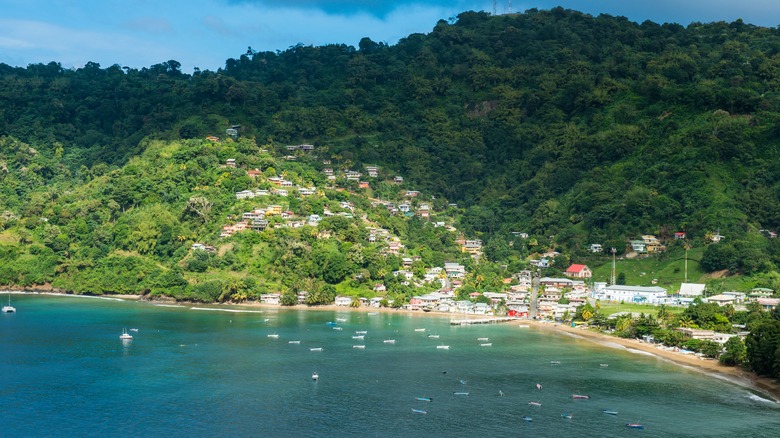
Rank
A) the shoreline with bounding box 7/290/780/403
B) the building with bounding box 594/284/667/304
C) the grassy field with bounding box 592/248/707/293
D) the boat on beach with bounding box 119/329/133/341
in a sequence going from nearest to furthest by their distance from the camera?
the shoreline with bounding box 7/290/780/403
the boat on beach with bounding box 119/329/133/341
the building with bounding box 594/284/667/304
the grassy field with bounding box 592/248/707/293

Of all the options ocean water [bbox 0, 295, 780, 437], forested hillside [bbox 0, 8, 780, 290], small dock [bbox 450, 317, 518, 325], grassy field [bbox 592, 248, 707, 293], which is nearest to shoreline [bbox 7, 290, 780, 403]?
small dock [bbox 450, 317, 518, 325]

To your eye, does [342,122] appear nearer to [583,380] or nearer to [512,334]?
[512,334]

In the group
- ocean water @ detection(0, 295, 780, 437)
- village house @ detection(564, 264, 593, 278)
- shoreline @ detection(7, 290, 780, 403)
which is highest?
village house @ detection(564, 264, 593, 278)

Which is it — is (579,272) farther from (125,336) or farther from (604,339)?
(125,336)

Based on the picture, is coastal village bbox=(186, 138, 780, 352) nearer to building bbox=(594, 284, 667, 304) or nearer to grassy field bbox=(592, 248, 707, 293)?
building bbox=(594, 284, 667, 304)

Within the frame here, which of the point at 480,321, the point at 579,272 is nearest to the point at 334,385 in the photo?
the point at 480,321

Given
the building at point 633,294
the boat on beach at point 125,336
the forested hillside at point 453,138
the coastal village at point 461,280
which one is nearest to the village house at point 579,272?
the coastal village at point 461,280

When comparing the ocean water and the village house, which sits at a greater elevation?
the village house
